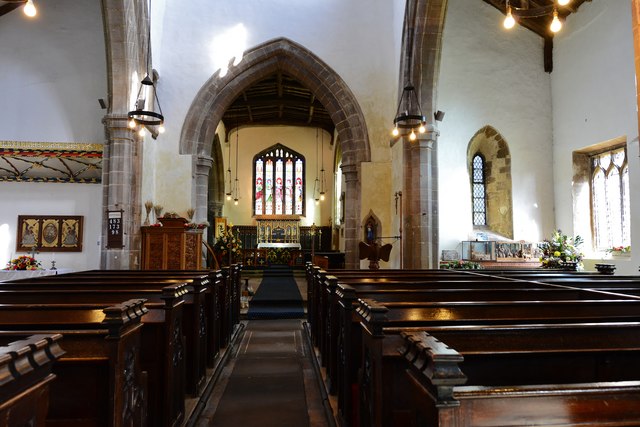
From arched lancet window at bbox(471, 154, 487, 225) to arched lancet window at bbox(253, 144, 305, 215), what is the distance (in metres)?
9.17

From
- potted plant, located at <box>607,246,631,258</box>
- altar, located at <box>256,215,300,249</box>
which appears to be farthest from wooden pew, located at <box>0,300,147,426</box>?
altar, located at <box>256,215,300,249</box>

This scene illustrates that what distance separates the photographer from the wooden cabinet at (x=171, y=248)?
865 cm

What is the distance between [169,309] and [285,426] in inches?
47.3

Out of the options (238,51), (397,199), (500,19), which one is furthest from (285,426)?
(500,19)

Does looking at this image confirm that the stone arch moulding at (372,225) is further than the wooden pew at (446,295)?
Yes

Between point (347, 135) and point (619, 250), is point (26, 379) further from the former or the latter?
point (347, 135)

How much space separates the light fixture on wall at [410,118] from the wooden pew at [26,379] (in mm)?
6976

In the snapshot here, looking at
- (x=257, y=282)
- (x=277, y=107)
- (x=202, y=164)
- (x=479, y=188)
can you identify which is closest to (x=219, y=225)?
(x=277, y=107)

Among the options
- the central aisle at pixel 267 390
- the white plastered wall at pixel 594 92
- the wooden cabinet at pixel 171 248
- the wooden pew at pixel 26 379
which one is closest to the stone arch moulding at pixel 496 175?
the white plastered wall at pixel 594 92

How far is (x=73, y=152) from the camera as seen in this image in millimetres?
9586

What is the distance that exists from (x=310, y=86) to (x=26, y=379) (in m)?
10.8

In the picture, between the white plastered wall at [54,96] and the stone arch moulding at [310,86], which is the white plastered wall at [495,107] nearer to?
the stone arch moulding at [310,86]

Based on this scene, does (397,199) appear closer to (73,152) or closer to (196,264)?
(196,264)

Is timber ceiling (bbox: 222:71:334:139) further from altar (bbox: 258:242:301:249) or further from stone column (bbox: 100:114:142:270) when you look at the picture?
stone column (bbox: 100:114:142:270)
